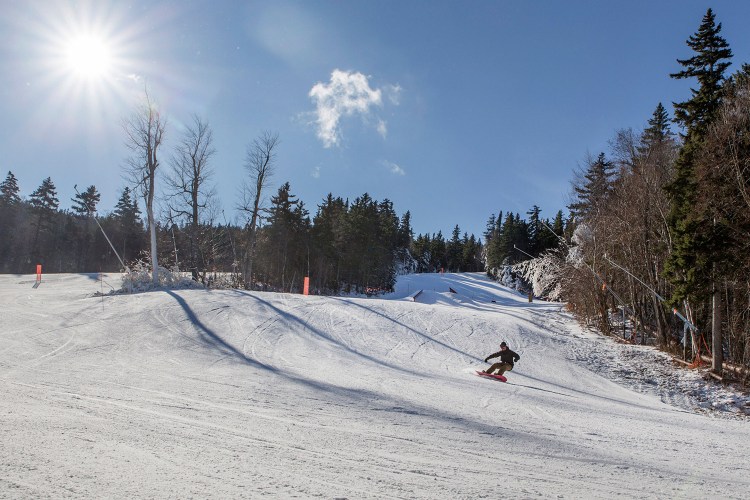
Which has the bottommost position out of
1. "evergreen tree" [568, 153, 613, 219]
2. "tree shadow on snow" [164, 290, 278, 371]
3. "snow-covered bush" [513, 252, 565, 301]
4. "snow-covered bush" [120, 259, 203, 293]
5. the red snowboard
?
the red snowboard

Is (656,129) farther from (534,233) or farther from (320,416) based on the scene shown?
(534,233)

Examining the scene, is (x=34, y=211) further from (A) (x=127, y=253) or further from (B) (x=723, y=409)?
(B) (x=723, y=409)

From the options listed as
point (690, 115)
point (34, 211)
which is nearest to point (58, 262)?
point (34, 211)

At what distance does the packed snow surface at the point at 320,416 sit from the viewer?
12.2 feet

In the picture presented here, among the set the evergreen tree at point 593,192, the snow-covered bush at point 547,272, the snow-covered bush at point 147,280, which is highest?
the evergreen tree at point 593,192

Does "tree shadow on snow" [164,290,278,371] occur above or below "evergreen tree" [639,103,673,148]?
below

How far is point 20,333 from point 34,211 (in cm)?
6133

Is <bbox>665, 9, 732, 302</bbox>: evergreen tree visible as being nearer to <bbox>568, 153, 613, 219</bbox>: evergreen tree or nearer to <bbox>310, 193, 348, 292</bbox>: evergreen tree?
<bbox>568, 153, 613, 219</bbox>: evergreen tree

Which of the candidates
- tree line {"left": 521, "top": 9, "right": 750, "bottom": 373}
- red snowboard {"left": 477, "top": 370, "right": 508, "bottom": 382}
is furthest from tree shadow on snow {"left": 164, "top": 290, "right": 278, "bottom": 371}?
tree line {"left": 521, "top": 9, "right": 750, "bottom": 373}

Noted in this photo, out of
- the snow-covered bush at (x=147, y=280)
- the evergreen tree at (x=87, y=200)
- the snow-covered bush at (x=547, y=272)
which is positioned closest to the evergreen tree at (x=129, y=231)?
the evergreen tree at (x=87, y=200)

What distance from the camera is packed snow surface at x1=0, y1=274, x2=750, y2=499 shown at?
3717 millimetres

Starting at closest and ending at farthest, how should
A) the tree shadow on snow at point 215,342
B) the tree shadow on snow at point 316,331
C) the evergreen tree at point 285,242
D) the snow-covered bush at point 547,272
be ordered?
the tree shadow on snow at point 215,342 < the tree shadow on snow at point 316,331 < the snow-covered bush at point 547,272 < the evergreen tree at point 285,242

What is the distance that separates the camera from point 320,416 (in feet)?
19.8

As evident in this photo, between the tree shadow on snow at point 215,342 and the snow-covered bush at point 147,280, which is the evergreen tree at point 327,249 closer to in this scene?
the snow-covered bush at point 147,280
